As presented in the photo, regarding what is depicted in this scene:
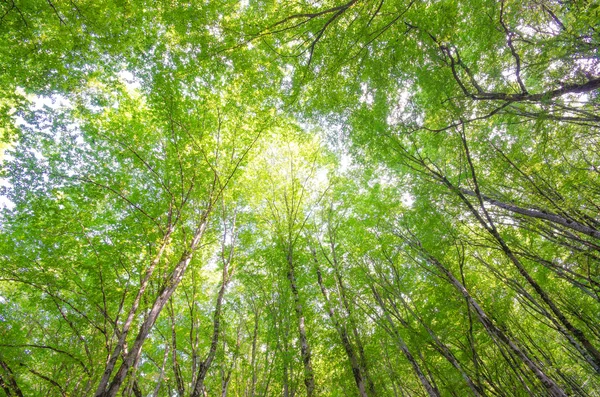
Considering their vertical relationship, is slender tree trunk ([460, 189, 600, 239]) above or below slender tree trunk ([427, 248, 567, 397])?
above

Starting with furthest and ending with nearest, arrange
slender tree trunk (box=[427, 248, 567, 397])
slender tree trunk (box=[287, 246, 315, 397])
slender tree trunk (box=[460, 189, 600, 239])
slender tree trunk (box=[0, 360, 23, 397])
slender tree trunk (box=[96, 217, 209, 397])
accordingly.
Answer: slender tree trunk (box=[287, 246, 315, 397]) < slender tree trunk (box=[460, 189, 600, 239]) < slender tree trunk (box=[96, 217, 209, 397]) < slender tree trunk (box=[0, 360, 23, 397]) < slender tree trunk (box=[427, 248, 567, 397])

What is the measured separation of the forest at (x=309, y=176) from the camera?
3.98 m

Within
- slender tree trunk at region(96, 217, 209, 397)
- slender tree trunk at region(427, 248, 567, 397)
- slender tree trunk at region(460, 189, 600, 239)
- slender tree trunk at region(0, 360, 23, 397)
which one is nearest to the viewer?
slender tree trunk at region(427, 248, 567, 397)

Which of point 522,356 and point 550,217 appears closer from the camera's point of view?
point 522,356

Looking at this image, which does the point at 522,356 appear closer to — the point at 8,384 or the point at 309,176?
the point at 8,384

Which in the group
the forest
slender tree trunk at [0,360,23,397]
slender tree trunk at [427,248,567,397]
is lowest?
slender tree trunk at [427,248,567,397]

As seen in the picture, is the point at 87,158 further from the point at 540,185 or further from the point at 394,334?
the point at 540,185

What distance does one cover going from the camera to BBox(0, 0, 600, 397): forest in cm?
398

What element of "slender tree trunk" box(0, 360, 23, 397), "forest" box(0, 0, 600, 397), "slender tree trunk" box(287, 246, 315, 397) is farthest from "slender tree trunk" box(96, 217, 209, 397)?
"slender tree trunk" box(287, 246, 315, 397)

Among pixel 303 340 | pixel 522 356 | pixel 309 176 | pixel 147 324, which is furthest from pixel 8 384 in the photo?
pixel 309 176

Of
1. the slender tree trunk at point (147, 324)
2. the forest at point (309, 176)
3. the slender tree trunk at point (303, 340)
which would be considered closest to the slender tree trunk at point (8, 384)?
the forest at point (309, 176)

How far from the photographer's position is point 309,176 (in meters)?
8.98

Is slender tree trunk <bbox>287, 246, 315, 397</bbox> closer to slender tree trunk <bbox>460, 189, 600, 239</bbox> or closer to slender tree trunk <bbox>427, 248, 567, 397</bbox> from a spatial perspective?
slender tree trunk <bbox>427, 248, 567, 397</bbox>

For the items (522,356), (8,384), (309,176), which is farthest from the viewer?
(309,176)
